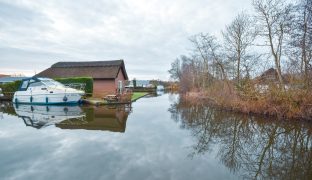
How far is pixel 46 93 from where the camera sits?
19.8 m

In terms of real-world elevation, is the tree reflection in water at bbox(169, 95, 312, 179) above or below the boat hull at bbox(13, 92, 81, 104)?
below

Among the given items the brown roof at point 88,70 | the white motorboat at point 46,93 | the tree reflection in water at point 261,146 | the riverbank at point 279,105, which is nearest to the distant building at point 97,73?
the brown roof at point 88,70

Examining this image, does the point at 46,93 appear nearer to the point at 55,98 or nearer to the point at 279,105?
the point at 55,98

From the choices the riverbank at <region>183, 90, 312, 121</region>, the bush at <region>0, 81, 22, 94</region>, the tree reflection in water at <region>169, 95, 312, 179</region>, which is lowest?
the tree reflection in water at <region>169, 95, 312, 179</region>

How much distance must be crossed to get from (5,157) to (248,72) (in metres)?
15.6

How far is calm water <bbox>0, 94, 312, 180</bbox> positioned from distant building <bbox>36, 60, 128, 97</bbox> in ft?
55.1

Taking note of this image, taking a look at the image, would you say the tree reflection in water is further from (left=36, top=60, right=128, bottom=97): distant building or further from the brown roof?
the brown roof

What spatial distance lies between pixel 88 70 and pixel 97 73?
5.11 ft

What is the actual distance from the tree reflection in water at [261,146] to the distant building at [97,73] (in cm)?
1803

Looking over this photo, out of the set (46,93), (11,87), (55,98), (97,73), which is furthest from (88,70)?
(55,98)

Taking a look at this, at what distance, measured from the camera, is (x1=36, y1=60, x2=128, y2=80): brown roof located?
93.5 ft

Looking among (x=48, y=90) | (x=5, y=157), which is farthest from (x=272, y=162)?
(x=48, y=90)

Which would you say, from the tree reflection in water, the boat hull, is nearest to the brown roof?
the boat hull

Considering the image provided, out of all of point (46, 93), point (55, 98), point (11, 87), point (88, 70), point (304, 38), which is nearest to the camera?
point (304, 38)
